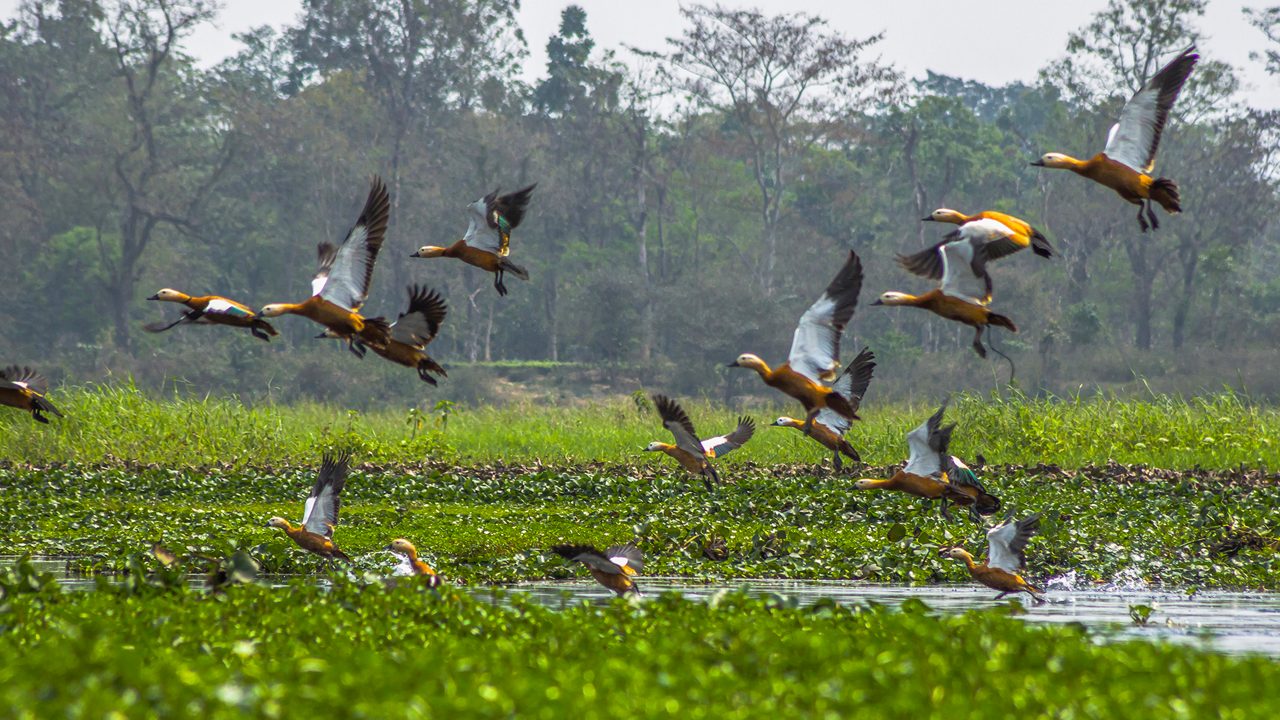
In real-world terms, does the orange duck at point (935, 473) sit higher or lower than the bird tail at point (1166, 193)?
lower

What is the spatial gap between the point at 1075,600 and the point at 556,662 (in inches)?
276

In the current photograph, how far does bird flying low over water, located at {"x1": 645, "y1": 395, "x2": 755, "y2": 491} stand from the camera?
13758 mm

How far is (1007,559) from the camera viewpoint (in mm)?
11703

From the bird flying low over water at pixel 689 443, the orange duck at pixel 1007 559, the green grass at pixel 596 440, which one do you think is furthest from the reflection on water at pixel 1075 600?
the green grass at pixel 596 440

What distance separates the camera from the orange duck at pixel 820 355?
10.8 metres

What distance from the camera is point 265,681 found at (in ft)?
18.4

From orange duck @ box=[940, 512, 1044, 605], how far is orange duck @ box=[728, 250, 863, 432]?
1.61 metres

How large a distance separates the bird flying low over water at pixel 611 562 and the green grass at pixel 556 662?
147 cm

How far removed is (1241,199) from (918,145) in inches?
502

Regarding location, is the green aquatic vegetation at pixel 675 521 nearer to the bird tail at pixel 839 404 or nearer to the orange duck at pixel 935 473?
the orange duck at pixel 935 473

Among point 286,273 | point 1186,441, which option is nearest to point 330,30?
point 286,273

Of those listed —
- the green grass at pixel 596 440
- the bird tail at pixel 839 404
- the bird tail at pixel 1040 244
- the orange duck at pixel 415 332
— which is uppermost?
the bird tail at pixel 1040 244

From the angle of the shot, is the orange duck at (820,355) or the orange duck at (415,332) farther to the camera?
the orange duck at (820,355)

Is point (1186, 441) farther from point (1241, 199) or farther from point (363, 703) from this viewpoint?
point (1241, 199)
